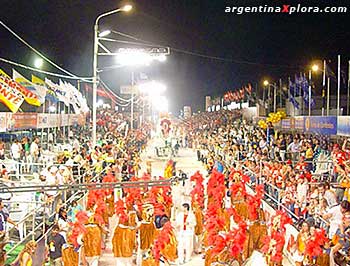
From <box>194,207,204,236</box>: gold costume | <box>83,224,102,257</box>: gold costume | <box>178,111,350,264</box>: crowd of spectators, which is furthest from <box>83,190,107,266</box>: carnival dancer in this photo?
<box>178,111,350,264</box>: crowd of spectators

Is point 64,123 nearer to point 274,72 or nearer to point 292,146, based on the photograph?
point 292,146

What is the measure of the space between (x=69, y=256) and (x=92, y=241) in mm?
929

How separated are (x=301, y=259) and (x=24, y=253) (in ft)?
16.1

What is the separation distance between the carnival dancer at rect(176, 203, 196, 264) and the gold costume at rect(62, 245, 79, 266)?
9.70ft

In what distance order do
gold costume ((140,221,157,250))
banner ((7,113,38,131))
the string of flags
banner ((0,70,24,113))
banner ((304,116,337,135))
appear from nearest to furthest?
1. gold costume ((140,221,157,250))
2. banner ((0,70,24,113))
3. the string of flags
4. banner ((7,113,38,131))
5. banner ((304,116,337,135))

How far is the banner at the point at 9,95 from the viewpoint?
650 inches

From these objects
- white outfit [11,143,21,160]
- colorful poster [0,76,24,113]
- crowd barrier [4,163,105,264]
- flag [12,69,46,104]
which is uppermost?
flag [12,69,46,104]

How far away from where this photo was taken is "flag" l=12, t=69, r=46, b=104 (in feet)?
63.2

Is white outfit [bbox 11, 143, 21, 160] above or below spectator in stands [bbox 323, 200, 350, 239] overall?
above

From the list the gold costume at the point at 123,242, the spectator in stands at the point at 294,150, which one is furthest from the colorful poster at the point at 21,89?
the spectator in stands at the point at 294,150

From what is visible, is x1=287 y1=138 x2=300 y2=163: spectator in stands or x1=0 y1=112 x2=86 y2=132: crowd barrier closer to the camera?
x1=0 y1=112 x2=86 y2=132: crowd barrier

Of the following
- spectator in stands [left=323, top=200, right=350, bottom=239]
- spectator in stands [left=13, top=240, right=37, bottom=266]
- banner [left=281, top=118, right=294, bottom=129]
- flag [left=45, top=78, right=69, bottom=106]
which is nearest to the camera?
spectator in stands [left=13, top=240, right=37, bottom=266]

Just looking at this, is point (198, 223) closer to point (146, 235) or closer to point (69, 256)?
point (146, 235)

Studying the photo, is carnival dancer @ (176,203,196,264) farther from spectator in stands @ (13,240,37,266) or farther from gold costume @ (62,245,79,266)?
spectator in stands @ (13,240,37,266)
